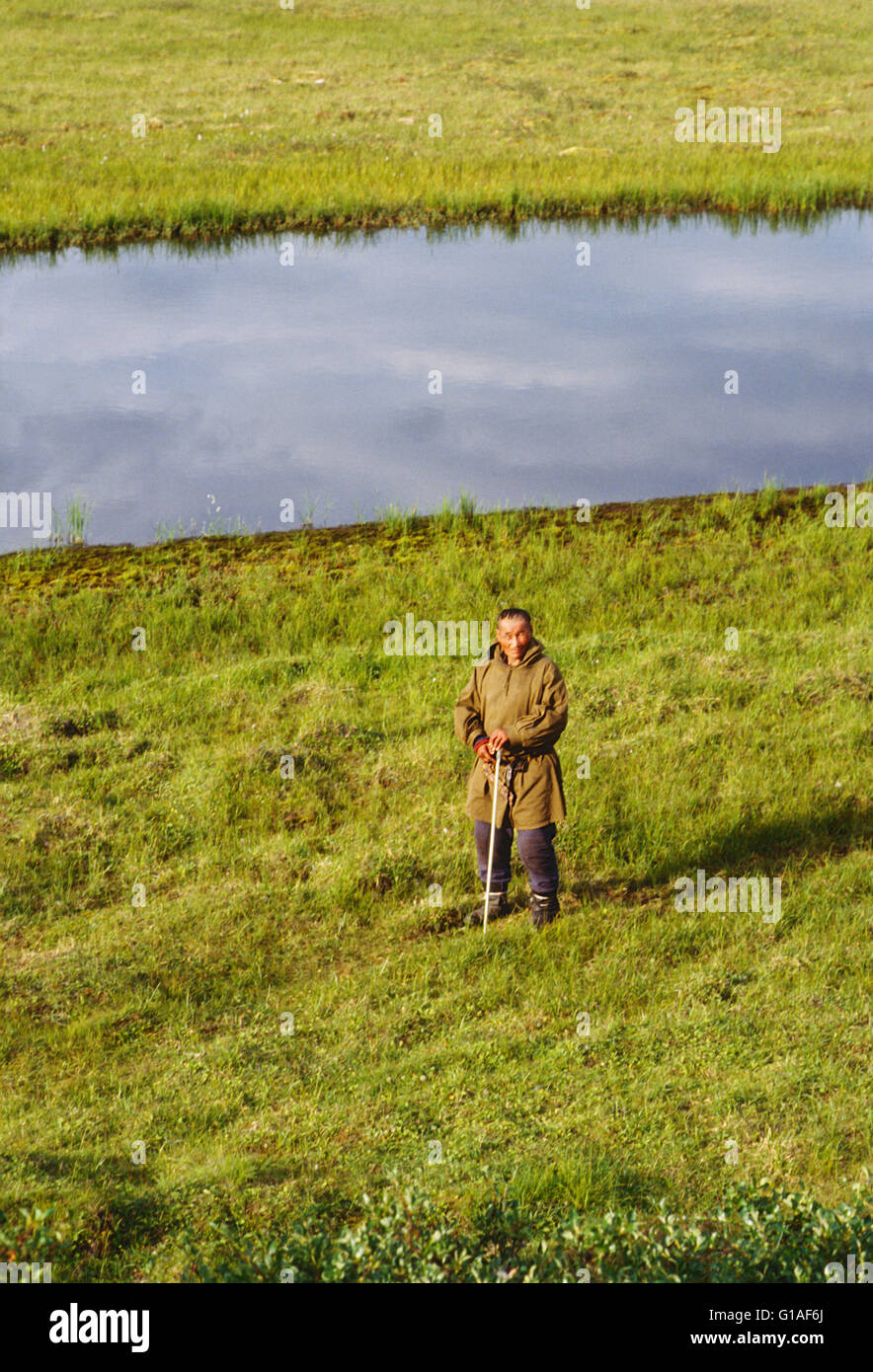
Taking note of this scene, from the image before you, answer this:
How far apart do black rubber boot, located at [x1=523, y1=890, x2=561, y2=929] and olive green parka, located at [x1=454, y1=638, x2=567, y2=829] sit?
21.9 inches

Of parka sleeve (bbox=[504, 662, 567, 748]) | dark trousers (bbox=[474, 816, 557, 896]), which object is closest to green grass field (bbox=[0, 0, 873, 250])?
dark trousers (bbox=[474, 816, 557, 896])

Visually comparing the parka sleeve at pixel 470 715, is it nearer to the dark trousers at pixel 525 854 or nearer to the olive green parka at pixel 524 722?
the olive green parka at pixel 524 722

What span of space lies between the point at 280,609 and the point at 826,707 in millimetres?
6182

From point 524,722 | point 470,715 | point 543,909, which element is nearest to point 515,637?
point 524,722

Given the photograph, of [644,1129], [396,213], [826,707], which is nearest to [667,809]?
[826,707]

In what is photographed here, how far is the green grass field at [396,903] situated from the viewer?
703cm

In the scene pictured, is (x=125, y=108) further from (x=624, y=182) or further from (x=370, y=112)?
(x=624, y=182)

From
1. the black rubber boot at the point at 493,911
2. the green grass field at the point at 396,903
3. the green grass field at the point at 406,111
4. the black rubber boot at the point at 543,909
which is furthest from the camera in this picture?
the green grass field at the point at 406,111

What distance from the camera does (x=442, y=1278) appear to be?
5719mm

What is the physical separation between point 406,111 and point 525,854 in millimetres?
42720

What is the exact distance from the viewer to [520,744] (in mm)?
9164

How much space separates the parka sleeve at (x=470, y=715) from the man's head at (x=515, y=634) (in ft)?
1.28

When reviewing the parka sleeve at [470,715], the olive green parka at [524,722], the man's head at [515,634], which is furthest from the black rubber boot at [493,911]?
the man's head at [515,634]

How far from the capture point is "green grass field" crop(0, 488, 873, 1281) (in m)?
7.03
